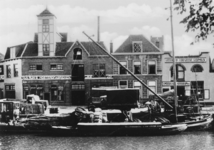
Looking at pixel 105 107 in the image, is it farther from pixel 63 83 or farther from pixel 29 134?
pixel 63 83

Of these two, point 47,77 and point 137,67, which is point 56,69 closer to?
point 47,77

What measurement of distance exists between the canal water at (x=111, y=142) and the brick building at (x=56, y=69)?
38.2 ft

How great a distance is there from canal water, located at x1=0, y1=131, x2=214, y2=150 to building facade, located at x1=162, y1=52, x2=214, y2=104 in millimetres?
14418

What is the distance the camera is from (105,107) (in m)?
20.7

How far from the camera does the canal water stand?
626 inches

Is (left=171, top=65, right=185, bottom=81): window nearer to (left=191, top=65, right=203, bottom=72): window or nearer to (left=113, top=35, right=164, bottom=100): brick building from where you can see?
(left=191, top=65, right=203, bottom=72): window


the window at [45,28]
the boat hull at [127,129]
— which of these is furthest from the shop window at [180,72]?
the boat hull at [127,129]

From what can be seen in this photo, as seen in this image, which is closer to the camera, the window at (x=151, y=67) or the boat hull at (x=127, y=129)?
the boat hull at (x=127, y=129)

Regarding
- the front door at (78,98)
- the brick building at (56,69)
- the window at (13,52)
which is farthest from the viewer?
the front door at (78,98)

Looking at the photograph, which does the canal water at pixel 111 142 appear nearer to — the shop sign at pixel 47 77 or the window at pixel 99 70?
the shop sign at pixel 47 77

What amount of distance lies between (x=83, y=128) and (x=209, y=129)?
28.3 feet

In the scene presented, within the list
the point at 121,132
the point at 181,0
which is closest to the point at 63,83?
the point at 121,132

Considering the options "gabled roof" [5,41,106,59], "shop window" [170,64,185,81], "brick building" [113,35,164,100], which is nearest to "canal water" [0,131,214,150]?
"gabled roof" [5,41,106,59]

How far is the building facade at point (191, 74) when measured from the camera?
33522mm
